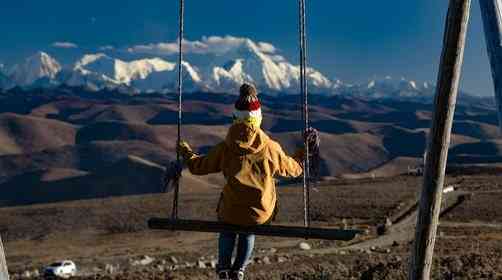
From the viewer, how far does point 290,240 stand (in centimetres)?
4394

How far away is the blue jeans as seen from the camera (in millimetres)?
7516

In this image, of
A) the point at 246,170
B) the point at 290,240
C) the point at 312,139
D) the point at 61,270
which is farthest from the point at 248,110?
the point at 290,240

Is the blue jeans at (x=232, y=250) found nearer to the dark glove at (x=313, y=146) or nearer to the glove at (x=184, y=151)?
the glove at (x=184, y=151)

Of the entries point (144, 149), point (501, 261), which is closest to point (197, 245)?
point (501, 261)

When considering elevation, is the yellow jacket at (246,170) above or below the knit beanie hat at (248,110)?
below

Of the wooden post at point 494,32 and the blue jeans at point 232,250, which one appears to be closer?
the blue jeans at point 232,250

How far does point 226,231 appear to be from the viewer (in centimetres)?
743

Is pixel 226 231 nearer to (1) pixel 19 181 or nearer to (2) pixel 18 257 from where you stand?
(2) pixel 18 257

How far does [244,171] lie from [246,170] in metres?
0.02

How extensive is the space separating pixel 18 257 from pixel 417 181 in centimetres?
4851

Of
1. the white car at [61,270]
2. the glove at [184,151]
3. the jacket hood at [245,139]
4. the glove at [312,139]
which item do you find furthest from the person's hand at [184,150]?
the white car at [61,270]

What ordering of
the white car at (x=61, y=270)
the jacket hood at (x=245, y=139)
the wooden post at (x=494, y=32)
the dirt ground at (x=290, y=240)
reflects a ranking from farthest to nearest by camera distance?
the white car at (x=61, y=270) < the dirt ground at (x=290, y=240) < the wooden post at (x=494, y=32) < the jacket hood at (x=245, y=139)

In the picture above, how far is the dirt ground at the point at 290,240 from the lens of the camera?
2556 centimetres

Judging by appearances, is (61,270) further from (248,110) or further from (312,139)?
(248,110)
